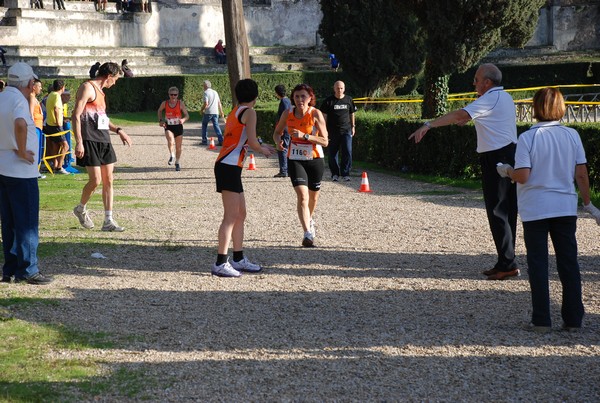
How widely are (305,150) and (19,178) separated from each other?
329 centimetres

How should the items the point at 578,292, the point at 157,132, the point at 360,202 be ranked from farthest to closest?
the point at 157,132 < the point at 360,202 < the point at 578,292

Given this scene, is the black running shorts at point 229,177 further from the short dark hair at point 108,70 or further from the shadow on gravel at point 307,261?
the short dark hair at point 108,70

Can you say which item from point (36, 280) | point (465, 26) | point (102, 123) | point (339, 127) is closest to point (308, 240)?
point (102, 123)

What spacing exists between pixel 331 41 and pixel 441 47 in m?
11.1

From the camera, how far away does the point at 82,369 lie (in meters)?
5.69

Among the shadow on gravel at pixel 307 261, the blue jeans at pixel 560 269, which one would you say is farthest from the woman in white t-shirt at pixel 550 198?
the shadow on gravel at pixel 307 261

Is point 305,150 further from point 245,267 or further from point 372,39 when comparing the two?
point 372,39

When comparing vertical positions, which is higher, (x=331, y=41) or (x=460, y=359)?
(x=331, y=41)

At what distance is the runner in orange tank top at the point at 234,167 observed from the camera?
860 centimetres

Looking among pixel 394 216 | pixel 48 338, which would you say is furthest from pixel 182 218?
pixel 48 338

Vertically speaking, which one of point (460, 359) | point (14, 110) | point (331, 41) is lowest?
point (460, 359)

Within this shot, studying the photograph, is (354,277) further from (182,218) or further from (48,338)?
(182,218)

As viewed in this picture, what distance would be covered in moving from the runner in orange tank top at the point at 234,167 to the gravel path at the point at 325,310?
284mm

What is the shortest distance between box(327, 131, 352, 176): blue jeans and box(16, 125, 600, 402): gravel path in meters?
3.79
